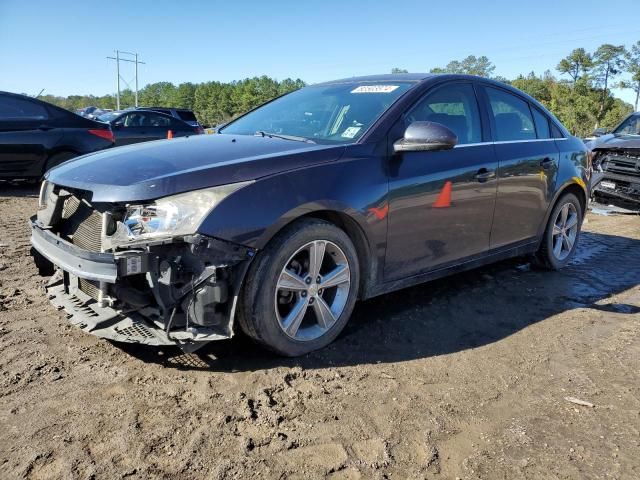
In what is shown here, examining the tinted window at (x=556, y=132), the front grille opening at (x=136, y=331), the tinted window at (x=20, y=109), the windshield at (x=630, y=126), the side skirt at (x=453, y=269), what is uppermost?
the windshield at (x=630, y=126)

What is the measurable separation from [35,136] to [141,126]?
486cm

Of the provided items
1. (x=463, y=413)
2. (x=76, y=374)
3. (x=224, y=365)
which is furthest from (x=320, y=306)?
(x=76, y=374)

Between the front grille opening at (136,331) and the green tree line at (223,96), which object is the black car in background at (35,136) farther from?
the green tree line at (223,96)

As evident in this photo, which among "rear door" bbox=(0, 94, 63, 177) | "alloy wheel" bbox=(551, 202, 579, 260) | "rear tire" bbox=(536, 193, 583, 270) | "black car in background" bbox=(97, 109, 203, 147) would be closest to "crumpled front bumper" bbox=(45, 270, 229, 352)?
"rear tire" bbox=(536, 193, 583, 270)

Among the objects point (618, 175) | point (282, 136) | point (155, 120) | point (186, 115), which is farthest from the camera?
point (186, 115)

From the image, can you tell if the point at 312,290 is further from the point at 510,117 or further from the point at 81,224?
the point at 510,117

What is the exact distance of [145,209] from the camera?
105 inches

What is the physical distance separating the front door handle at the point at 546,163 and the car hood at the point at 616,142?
177 inches

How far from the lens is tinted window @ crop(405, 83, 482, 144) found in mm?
3826

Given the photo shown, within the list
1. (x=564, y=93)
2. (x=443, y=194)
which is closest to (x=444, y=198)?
(x=443, y=194)

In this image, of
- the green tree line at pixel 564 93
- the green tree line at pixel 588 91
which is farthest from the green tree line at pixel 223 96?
the green tree line at pixel 588 91

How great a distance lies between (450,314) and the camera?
3994mm

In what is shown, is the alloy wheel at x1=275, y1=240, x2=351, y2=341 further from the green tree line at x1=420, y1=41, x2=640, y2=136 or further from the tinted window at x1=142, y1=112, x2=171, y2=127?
the green tree line at x1=420, y1=41, x2=640, y2=136

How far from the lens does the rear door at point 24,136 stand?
812 cm
